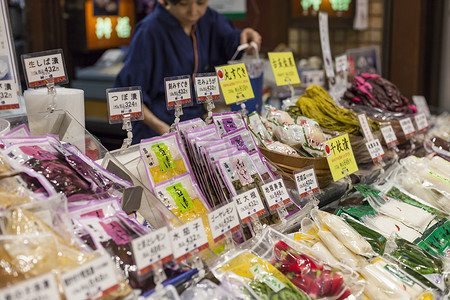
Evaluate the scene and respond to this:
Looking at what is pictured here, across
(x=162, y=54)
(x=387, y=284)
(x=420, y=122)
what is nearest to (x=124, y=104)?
(x=387, y=284)

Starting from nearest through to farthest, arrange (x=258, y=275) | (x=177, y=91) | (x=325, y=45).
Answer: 1. (x=258, y=275)
2. (x=177, y=91)
3. (x=325, y=45)

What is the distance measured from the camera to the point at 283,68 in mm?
2402

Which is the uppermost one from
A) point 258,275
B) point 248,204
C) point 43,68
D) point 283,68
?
point 43,68

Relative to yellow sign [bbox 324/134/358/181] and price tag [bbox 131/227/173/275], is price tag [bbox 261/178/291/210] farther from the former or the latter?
price tag [bbox 131/227/173/275]

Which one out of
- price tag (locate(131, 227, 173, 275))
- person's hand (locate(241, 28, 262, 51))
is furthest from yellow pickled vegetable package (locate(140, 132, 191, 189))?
person's hand (locate(241, 28, 262, 51))

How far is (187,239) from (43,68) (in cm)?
73

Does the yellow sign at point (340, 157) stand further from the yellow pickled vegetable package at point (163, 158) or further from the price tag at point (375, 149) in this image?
the yellow pickled vegetable package at point (163, 158)

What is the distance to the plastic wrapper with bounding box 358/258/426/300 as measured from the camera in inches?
52.8

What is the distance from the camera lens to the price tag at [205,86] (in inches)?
68.7

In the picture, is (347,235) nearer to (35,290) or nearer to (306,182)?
(306,182)

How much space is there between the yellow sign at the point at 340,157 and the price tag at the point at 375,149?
0.54 feet

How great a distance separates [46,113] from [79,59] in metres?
4.55

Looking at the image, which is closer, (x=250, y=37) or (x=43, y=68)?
(x=43, y=68)

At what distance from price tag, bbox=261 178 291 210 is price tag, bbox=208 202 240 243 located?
7.0 inches
